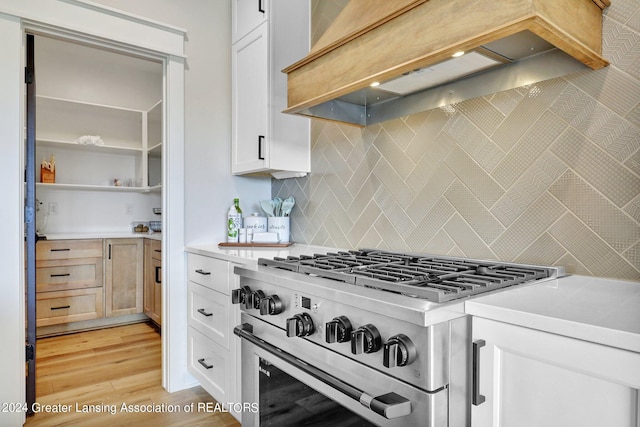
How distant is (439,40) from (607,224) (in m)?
0.76

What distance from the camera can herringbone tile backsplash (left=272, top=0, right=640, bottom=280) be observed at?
117 cm

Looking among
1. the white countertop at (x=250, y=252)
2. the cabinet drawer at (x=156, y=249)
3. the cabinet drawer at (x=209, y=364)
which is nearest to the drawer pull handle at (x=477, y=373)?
the white countertop at (x=250, y=252)

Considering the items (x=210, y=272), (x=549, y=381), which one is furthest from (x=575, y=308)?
(x=210, y=272)

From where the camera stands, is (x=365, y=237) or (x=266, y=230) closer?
(x=365, y=237)

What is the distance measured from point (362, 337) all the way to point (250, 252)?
119cm

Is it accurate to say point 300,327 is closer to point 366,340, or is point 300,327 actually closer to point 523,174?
point 366,340

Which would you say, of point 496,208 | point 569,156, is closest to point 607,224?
point 569,156

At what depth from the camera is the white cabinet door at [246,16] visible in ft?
7.39

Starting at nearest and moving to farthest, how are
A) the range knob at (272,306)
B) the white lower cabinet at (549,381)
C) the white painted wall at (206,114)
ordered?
the white lower cabinet at (549,381) < the range knob at (272,306) < the white painted wall at (206,114)

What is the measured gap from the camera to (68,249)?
348 cm

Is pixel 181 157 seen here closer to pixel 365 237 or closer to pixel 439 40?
pixel 365 237

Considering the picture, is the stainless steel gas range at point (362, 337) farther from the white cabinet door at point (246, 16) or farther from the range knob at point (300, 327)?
the white cabinet door at point (246, 16)

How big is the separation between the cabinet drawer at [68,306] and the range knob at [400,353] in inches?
138

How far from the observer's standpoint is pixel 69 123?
3990mm
